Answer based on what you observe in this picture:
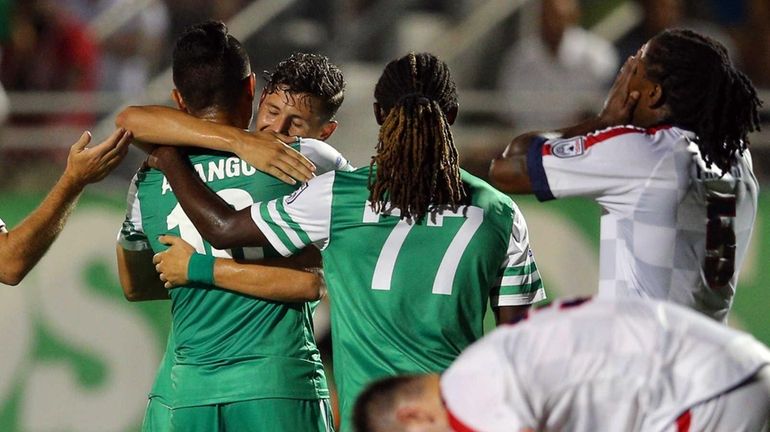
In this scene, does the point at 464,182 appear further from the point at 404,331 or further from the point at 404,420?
the point at 404,420

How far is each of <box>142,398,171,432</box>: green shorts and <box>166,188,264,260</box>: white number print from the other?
532mm

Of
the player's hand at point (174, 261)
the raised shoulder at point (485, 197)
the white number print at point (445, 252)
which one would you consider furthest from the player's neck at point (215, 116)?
the raised shoulder at point (485, 197)

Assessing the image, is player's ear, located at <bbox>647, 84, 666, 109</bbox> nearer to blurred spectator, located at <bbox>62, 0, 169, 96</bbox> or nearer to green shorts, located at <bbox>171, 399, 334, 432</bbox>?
green shorts, located at <bbox>171, 399, 334, 432</bbox>

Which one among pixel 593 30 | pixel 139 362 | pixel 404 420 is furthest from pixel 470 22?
pixel 404 420

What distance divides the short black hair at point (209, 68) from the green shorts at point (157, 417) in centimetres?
96

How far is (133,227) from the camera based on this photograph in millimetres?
4391

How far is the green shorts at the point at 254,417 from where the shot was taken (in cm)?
414

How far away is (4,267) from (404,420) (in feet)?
6.95

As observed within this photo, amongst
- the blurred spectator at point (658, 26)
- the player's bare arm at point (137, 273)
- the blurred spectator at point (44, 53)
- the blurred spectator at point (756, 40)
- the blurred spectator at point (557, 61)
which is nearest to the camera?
the player's bare arm at point (137, 273)

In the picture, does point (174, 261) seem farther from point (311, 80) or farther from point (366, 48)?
point (366, 48)

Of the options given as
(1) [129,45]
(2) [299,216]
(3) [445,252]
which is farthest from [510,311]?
(1) [129,45]

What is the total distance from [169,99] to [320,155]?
12.3 ft

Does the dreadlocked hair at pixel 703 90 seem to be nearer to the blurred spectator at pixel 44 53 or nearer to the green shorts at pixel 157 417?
the green shorts at pixel 157 417

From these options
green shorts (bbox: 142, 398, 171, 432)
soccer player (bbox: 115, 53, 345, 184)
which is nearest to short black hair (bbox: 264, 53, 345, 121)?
soccer player (bbox: 115, 53, 345, 184)
